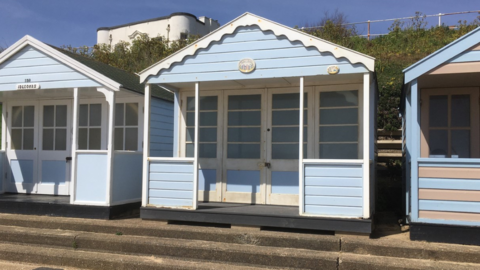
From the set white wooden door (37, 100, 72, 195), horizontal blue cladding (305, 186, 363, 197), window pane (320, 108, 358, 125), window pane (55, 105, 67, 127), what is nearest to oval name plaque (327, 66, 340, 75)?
window pane (320, 108, 358, 125)

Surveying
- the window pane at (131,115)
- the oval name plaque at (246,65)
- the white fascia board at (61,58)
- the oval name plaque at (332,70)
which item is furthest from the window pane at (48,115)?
the oval name plaque at (332,70)

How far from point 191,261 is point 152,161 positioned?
6.34 ft

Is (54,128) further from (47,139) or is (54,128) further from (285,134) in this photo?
(285,134)

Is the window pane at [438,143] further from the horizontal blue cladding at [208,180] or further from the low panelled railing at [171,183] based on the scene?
the low panelled railing at [171,183]

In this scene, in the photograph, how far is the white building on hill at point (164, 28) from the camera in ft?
97.9

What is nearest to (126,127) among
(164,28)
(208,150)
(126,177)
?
(126,177)

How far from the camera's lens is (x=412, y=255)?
196 inches

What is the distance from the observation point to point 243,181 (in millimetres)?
7156

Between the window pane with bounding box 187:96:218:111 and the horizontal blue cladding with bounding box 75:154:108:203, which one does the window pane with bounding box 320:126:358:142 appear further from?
the horizontal blue cladding with bounding box 75:154:108:203

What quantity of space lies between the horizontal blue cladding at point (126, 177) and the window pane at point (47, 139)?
239 centimetres

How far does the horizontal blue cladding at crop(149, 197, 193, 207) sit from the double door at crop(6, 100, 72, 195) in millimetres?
2781

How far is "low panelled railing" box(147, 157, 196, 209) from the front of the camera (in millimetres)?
6383

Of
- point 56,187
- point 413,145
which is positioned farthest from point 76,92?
point 413,145

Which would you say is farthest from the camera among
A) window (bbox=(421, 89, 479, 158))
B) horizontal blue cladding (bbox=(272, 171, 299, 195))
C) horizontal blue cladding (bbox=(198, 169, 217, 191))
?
horizontal blue cladding (bbox=(198, 169, 217, 191))
